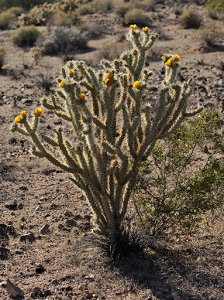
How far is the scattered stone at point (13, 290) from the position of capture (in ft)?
15.3

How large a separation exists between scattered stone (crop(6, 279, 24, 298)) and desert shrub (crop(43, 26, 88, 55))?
13068 mm

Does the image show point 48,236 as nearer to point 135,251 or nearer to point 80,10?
point 135,251

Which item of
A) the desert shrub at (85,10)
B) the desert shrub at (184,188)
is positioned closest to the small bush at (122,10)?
the desert shrub at (85,10)

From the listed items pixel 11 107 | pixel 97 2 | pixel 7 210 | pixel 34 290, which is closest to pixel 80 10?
pixel 97 2

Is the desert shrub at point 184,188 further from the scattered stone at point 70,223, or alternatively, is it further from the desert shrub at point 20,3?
the desert shrub at point 20,3

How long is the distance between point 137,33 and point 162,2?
2305cm

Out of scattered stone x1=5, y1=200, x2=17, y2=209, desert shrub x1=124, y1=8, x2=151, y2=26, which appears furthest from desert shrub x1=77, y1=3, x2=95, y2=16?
scattered stone x1=5, y1=200, x2=17, y2=209

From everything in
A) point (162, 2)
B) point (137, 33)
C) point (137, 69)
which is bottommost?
point (162, 2)

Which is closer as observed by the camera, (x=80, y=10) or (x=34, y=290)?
(x=34, y=290)

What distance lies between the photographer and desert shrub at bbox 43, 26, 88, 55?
677 inches

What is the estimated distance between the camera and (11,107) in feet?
37.2

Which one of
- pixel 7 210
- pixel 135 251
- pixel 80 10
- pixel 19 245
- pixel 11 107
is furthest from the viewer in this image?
pixel 80 10

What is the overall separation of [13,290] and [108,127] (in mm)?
1973

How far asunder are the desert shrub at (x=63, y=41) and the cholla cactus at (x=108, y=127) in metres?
12.0
